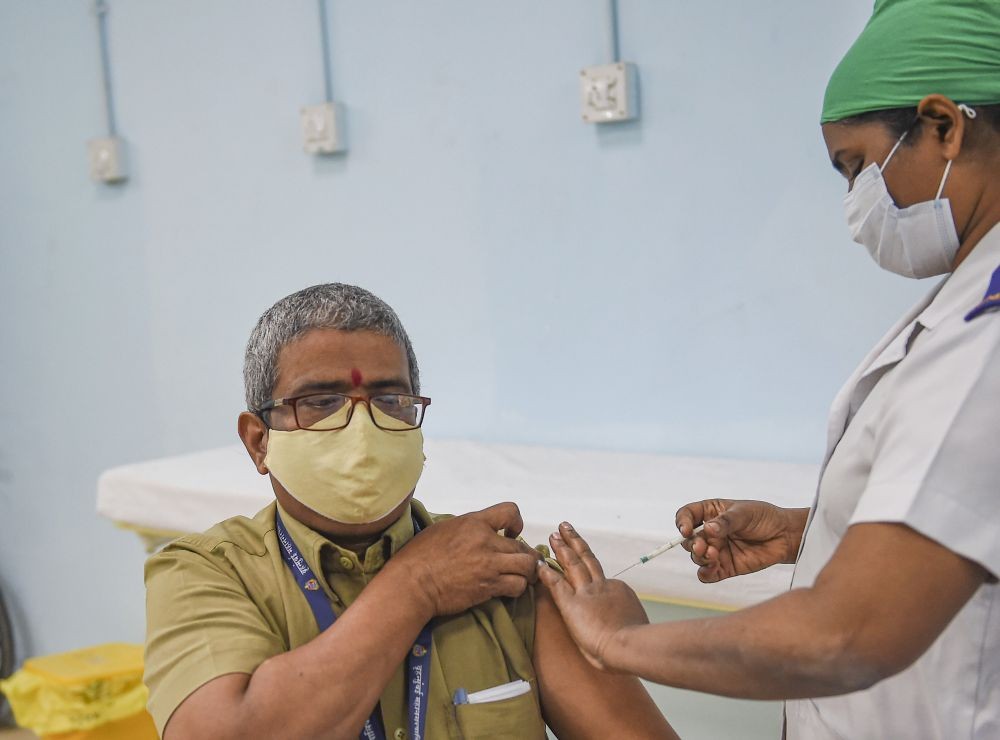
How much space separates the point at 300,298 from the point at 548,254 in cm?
143

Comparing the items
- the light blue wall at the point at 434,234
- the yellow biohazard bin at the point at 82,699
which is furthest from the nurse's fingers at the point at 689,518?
the yellow biohazard bin at the point at 82,699

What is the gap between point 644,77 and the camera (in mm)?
2686

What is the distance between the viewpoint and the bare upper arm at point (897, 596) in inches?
38.2

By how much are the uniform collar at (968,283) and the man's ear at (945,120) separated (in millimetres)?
99

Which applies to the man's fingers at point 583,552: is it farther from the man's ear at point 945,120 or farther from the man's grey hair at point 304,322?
the man's ear at point 945,120

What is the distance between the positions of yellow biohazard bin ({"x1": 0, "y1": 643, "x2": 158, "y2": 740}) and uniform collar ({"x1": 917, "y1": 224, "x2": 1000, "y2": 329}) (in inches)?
106

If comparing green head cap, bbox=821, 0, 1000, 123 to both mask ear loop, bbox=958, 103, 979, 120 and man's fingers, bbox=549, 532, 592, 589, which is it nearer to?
mask ear loop, bbox=958, 103, 979, 120

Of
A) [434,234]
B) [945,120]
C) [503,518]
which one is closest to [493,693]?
[503,518]

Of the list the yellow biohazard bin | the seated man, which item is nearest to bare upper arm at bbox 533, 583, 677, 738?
the seated man

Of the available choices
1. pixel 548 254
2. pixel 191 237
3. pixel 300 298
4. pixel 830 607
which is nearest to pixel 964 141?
pixel 830 607

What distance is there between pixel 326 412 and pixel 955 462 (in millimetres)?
858

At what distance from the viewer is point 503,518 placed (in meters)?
1.56

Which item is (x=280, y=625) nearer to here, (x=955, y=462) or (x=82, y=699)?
(x=955, y=462)

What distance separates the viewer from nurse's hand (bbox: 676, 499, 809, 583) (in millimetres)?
1545
